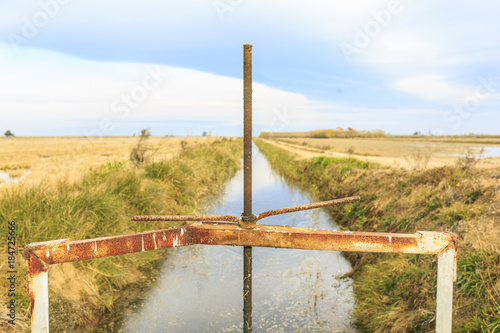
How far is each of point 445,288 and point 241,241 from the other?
3.51 ft

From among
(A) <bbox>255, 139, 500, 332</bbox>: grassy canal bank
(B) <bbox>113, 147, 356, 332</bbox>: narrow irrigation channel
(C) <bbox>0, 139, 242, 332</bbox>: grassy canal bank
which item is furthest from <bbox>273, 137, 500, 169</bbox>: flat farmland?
(C) <bbox>0, 139, 242, 332</bbox>: grassy canal bank

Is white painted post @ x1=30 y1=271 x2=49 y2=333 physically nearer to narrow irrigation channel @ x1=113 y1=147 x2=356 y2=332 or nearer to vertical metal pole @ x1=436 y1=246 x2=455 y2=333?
vertical metal pole @ x1=436 y1=246 x2=455 y2=333

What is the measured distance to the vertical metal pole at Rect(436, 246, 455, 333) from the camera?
183 centimetres

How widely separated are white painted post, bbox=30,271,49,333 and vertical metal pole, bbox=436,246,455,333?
1.93 meters

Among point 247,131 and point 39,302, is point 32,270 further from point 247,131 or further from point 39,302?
point 247,131

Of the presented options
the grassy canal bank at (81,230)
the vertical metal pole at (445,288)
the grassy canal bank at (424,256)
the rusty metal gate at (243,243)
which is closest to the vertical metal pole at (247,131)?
the rusty metal gate at (243,243)

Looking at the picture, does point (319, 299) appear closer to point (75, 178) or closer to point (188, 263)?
point (188, 263)

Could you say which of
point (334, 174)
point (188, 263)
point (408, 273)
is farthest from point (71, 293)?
point (334, 174)

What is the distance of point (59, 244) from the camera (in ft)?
5.63

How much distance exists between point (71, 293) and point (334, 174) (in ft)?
28.0

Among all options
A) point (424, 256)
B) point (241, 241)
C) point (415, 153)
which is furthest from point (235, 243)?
point (415, 153)

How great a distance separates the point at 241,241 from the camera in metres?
1.92

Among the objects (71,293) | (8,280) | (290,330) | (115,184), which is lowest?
(290,330)

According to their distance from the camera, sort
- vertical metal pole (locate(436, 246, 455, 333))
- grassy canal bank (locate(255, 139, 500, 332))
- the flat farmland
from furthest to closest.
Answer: the flat farmland, grassy canal bank (locate(255, 139, 500, 332)), vertical metal pole (locate(436, 246, 455, 333))
